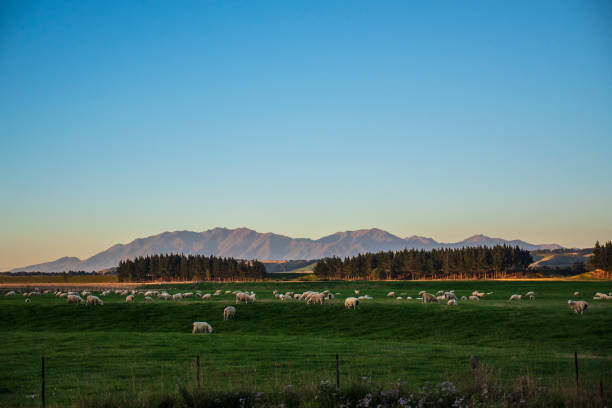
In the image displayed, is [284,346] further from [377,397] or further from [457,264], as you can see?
[457,264]

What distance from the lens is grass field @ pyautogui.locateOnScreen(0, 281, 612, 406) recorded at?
808 inches

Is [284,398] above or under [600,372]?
above

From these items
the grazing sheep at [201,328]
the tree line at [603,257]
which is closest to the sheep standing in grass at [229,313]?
the grazing sheep at [201,328]

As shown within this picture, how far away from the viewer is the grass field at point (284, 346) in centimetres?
2052

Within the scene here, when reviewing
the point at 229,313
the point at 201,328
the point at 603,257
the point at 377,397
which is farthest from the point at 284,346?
the point at 603,257

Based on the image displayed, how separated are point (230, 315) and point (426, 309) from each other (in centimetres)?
1976

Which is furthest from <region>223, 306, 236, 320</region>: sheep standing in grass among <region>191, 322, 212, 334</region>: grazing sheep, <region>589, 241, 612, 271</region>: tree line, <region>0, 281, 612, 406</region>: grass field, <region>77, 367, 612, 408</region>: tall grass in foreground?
<region>589, 241, 612, 271</region>: tree line

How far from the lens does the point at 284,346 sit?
31703mm

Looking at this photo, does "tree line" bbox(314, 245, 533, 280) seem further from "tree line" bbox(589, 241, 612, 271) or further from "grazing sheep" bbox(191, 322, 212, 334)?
"grazing sheep" bbox(191, 322, 212, 334)

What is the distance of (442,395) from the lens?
14734 mm

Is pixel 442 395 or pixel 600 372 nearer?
pixel 442 395

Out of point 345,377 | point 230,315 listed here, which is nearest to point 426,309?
point 230,315

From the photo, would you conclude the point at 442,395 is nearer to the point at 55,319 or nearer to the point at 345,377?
the point at 345,377

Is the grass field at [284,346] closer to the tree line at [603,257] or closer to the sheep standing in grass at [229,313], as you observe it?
the sheep standing in grass at [229,313]
